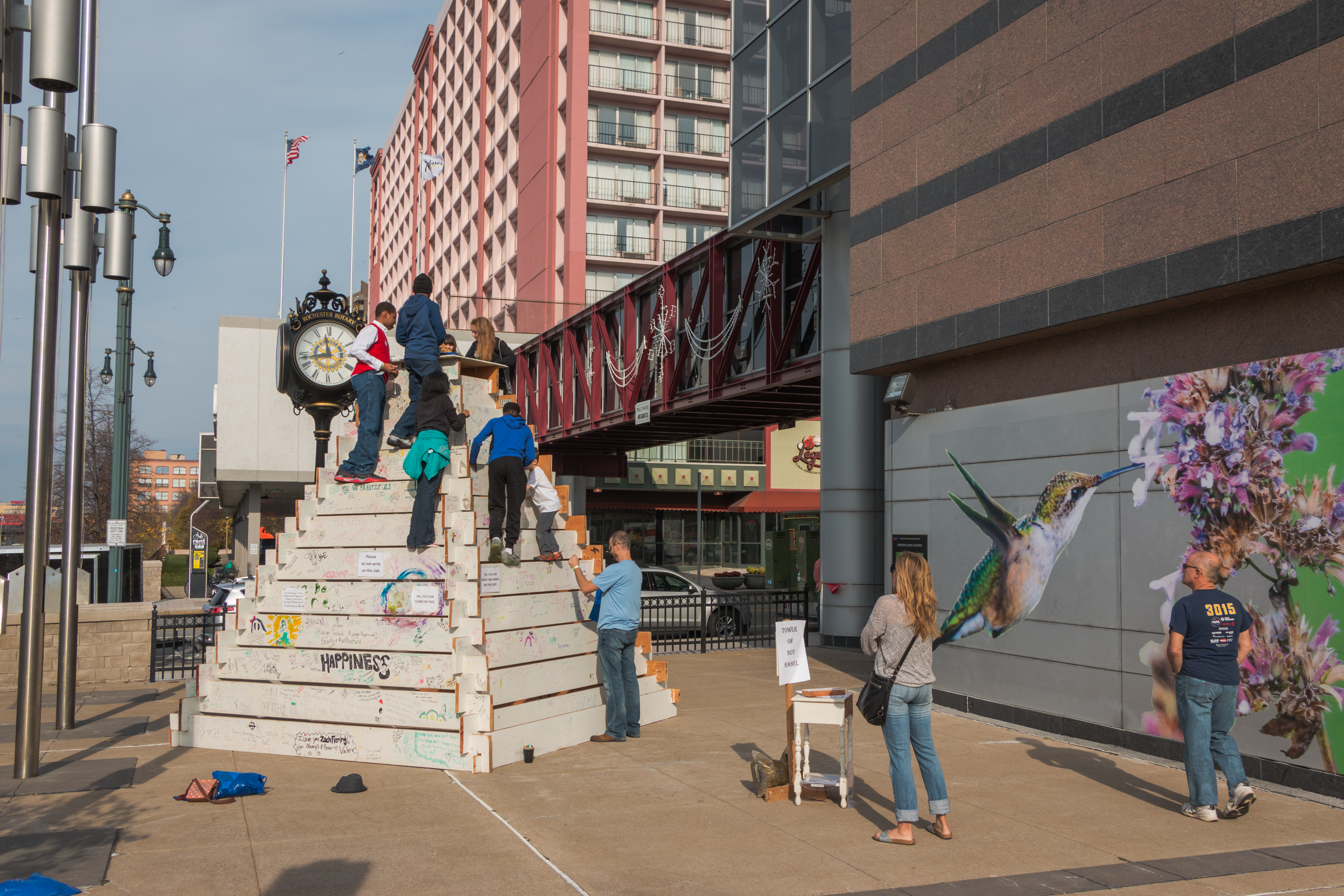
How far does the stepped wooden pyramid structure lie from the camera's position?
910 cm

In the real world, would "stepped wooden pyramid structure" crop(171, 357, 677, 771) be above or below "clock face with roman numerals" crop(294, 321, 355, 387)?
below

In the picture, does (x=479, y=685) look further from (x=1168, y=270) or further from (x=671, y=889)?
(x=1168, y=270)

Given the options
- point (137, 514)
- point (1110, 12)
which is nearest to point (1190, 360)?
point (1110, 12)

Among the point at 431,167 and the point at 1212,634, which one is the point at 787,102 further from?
the point at 431,167

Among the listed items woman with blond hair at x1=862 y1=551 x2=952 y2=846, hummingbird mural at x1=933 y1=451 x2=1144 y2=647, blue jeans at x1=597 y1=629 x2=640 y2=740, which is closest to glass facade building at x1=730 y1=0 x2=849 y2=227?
hummingbird mural at x1=933 y1=451 x2=1144 y2=647

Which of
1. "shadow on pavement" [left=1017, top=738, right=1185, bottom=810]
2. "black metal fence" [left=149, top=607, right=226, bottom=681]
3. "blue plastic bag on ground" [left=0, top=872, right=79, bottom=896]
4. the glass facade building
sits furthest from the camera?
the glass facade building

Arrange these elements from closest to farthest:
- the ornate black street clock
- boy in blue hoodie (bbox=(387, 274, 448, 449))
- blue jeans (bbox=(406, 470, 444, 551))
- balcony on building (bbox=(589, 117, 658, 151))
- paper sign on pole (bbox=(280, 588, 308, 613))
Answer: blue jeans (bbox=(406, 470, 444, 551)) → paper sign on pole (bbox=(280, 588, 308, 613)) → boy in blue hoodie (bbox=(387, 274, 448, 449)) → the ornate black street clock → balcony on building (bbox=(589, 117, 658, 151))

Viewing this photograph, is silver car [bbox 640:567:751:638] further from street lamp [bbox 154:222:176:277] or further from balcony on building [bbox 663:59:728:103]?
balcony on building [bbox 663:59:728:103]

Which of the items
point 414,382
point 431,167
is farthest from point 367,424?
point 431,167

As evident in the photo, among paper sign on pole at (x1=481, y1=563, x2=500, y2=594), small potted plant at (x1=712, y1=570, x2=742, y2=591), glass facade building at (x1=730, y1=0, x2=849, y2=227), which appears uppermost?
glass facade building at (x1=730, y1=0, x2=849, y2=227)

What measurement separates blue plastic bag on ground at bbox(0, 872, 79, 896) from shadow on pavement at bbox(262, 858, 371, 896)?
1019mm

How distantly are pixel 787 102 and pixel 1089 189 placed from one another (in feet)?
Answer: 24.8

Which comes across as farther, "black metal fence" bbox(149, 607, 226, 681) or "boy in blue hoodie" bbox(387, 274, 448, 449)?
"black metal fence" bbox(149, 607, 226, 681)

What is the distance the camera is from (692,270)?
26.2m
